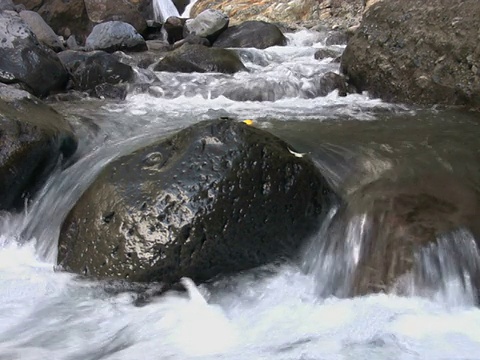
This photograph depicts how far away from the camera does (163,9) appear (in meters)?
22.0

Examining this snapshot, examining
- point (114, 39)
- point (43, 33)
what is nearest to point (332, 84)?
point (114, 39)

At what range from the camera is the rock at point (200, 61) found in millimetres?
9852

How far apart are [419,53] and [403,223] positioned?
168 inches

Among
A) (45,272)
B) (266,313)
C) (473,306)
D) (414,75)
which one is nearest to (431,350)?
(473,306)

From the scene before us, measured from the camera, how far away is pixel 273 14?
19.7 m

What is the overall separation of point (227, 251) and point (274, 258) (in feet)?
1.18

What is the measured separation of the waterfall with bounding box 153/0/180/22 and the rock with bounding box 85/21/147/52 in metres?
8.84

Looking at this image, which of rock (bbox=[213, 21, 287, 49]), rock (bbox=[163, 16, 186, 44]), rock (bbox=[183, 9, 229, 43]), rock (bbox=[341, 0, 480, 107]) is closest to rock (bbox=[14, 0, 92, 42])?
rock (bbox=[163, 16, 186, 44])

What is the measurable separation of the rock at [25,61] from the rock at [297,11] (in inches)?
431

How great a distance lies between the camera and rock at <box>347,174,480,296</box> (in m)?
3.44

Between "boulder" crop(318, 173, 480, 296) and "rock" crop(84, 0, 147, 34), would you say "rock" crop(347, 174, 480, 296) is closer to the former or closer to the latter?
"boulder" crop(318, 173, 480, 296)

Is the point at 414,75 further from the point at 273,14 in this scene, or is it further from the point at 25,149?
the point at 273,14

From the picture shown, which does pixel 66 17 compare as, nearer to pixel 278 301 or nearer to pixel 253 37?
pixel 253 37

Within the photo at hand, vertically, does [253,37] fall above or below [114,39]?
above
